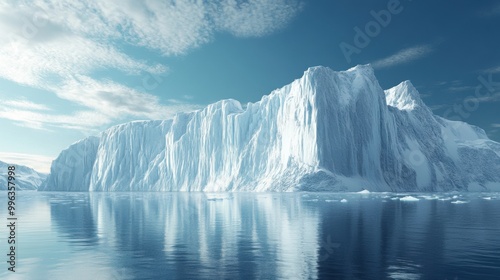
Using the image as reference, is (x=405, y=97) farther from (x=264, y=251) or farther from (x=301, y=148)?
(x=264, y=251)

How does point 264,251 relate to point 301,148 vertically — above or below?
below

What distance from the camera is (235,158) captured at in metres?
119

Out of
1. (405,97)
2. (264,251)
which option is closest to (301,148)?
(405,97)

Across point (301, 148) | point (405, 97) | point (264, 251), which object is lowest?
point (264, 251)

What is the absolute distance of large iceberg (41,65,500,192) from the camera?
317 feet

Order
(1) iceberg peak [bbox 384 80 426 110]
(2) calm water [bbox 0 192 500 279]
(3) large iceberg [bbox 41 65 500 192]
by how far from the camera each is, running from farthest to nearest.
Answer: (1) iceberg peak [bbox 384 80 426 110]
(3) large iceberg [bbox 41 65 500 192]
(2) calm water [bbox 0 192 500 279]

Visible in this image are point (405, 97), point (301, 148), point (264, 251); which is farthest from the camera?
point (405, 97)

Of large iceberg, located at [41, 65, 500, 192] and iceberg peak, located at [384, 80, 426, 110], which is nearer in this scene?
large iceberg, located at [41, 65, 500, 192]

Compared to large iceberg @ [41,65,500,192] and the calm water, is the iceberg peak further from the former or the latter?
the calm water

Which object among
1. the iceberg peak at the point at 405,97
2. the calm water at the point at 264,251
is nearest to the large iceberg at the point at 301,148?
the iceberg peak at the point at 405,97

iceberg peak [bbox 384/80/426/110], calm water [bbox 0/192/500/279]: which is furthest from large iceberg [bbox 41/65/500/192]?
calm water [bbox 0/192/500/279]

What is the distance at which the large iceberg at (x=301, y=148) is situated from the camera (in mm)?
96688

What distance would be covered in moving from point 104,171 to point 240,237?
14404 centimetres

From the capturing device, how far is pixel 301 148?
97875 millimetres
